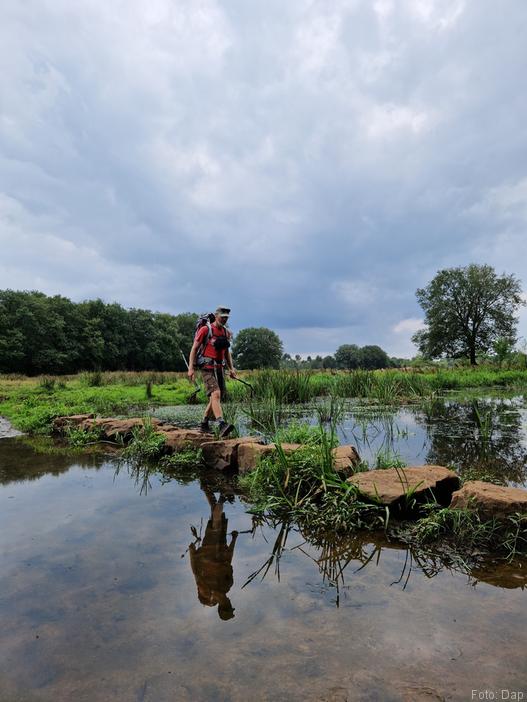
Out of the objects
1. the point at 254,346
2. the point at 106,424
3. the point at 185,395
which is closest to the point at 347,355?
the point at 254,346

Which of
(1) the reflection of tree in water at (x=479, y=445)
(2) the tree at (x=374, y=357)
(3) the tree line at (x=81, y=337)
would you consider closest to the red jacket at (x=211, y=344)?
(1) the reflection of tree in water at (x=479, y=445)

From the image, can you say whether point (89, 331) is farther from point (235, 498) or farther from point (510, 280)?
point (235, 498)

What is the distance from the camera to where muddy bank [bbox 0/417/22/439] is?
8.07 meters

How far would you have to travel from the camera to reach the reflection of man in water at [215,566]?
2207 millimetres

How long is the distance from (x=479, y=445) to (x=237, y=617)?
5.03 metres

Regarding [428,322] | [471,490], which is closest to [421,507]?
[471,490]

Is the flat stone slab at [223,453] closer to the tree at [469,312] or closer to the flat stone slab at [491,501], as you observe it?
the flat stone slab at [491,501]

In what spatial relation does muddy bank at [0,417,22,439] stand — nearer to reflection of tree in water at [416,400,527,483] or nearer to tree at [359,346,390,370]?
reflection of tree in water at [416,400,527,483]

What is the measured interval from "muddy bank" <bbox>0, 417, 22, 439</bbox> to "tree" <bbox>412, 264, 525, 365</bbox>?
4392 cm

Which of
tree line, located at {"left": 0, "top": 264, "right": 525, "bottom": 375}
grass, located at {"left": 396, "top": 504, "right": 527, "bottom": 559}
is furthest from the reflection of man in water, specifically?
tree line, located at {"left": 0, "top": 264, "right": 525, "bottom": 375}

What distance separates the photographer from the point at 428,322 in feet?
155

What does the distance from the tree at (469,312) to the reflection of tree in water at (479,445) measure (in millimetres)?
39246

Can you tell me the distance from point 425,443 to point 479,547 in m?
3.50

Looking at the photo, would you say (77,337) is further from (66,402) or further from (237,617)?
(237,617)
